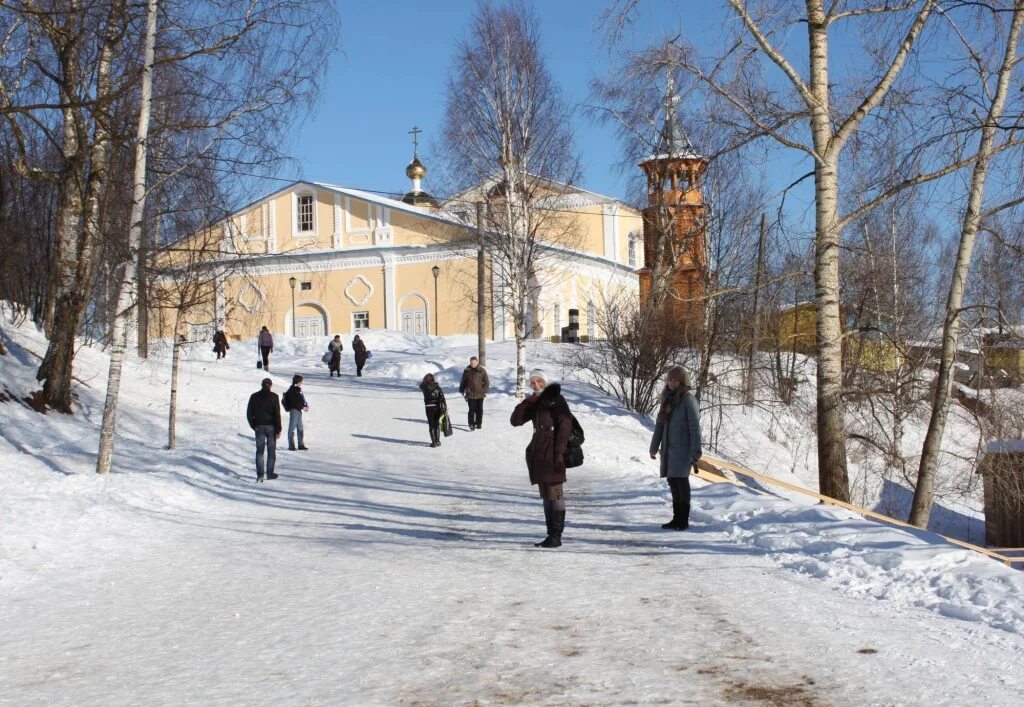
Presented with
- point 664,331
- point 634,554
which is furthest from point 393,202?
point 634,554

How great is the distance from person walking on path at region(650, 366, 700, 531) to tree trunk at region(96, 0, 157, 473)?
27.1 feet

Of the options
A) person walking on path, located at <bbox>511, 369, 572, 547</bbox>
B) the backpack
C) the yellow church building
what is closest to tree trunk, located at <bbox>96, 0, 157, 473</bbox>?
person walking on path, located at <bbox>511, 369, 572, 547</bbox>

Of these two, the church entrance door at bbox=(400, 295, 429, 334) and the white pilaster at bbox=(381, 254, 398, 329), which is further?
the white pilaster at bbox=(381, 254, 398, 329)

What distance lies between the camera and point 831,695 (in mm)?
5273

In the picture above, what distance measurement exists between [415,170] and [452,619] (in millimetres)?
55862

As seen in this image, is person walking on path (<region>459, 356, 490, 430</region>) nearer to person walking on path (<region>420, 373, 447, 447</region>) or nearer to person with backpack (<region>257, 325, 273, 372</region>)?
person walking on path (<region>420, 373, 447, 447</region>)

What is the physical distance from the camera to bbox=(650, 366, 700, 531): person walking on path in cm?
1112

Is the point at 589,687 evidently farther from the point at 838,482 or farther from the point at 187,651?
the point at 838,482

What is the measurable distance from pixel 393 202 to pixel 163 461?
122ft

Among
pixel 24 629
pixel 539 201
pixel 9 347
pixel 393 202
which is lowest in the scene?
pixel 24 629

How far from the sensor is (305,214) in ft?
184

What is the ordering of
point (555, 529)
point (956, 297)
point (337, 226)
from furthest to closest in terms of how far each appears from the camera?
point (337, 226)
point (956, 297)
point (555, 529)

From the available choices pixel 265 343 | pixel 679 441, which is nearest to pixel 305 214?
pixel 265 343

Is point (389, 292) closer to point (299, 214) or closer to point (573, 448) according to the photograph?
point (299, 214)
